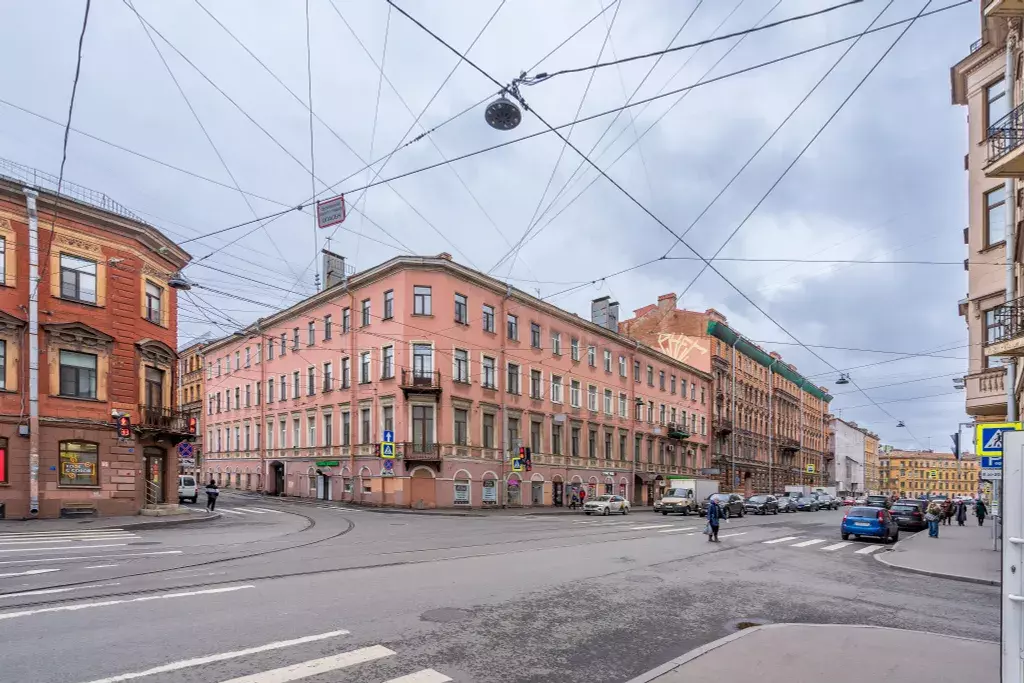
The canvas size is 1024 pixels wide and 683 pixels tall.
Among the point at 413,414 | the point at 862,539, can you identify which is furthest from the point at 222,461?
the point at 862,539

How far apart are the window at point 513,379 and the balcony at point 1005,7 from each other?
32774mm

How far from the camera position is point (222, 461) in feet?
184

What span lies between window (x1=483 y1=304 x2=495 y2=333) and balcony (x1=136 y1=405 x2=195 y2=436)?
17568 mm

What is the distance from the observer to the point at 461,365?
124 feet

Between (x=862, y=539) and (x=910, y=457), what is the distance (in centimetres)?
16417

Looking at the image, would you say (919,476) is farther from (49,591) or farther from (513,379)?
(49,591)

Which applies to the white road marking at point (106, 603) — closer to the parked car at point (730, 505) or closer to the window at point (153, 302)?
the window at point (153, 302)

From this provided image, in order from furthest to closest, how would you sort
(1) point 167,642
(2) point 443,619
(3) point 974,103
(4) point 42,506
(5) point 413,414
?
1. (5) point 413,414
2. (4) point 42,506
3. (3) point 974,103
4. (2) point 443,619
5. (1) point 167,642

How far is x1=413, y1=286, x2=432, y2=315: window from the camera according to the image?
3681cm

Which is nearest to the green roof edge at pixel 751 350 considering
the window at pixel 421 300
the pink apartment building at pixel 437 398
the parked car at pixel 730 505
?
the pink apartment building at pixel 437 398

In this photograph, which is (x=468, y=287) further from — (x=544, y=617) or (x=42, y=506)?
(x=544, y=617)

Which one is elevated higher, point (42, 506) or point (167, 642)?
point (167, 642)

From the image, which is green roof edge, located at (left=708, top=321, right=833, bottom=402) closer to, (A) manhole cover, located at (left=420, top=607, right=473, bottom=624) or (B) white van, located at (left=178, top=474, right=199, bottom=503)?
(B) white van, located at (left=178, top=474, right=199, bottom=503)

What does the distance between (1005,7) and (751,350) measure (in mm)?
64224
